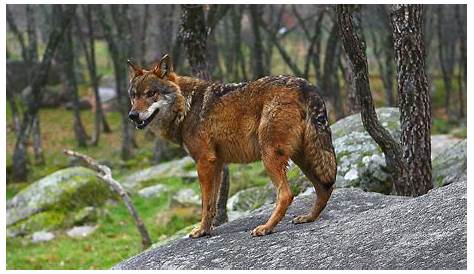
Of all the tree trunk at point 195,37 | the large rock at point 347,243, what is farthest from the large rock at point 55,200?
the large rock at point 347,243

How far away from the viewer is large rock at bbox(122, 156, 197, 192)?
84.2ft

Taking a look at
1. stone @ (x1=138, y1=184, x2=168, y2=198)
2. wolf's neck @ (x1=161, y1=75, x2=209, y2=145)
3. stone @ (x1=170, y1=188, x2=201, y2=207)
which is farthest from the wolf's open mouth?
stone @ (x1=138, y1=184, x2=168, y2=198)

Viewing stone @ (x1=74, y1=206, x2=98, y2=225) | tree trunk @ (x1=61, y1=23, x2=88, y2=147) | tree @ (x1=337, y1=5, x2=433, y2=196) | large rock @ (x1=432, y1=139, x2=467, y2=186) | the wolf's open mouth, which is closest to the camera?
the wolf's open mouth

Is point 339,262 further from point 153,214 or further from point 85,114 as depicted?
point 85,114

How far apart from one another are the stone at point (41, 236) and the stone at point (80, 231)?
528mm

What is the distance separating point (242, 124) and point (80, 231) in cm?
1241

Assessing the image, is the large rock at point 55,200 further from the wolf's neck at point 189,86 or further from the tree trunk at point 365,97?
the wolf's neck at point 189,86

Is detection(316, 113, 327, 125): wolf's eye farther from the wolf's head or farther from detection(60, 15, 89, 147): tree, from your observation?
detection(60, 15, 89, 147): tree

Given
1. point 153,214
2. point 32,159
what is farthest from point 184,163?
point 32,159

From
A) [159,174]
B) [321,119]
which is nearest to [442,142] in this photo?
[159,174]

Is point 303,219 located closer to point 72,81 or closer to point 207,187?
point 207,187

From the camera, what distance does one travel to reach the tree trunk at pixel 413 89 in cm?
1214

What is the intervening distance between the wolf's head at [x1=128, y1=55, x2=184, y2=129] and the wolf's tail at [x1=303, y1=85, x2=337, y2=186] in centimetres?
173

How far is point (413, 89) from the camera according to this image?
12.2m
